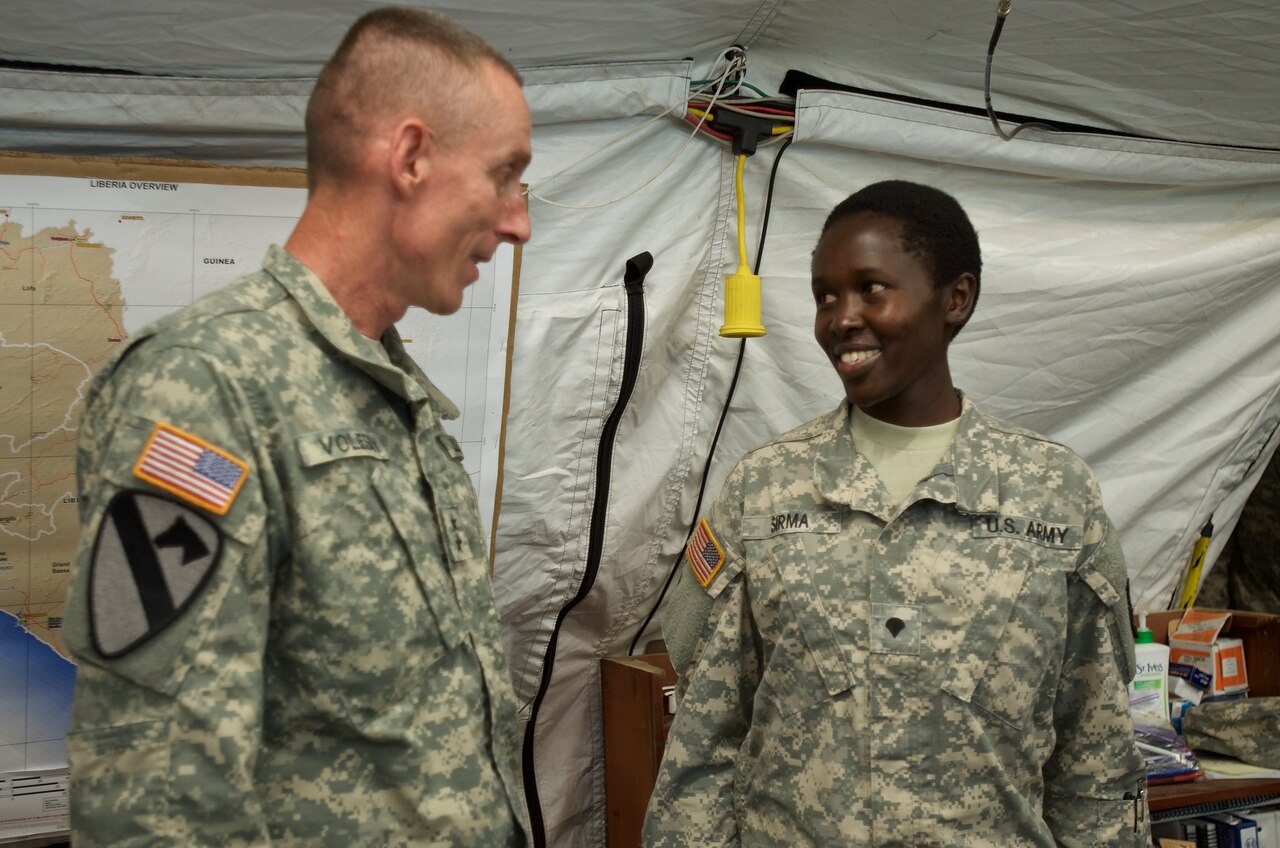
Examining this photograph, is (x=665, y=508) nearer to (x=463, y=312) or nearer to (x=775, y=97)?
(x=463, y=312)

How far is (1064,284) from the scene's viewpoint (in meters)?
2.59

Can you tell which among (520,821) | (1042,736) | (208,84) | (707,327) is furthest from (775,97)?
(520,821)

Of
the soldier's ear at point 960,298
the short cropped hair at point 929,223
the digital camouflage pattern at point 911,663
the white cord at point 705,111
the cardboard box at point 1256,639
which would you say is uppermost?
the white cord at point 705,111

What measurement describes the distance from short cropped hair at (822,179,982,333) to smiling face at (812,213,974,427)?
0.01 m

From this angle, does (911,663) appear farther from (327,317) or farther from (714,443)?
(714,443)

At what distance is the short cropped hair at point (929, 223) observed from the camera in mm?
1661

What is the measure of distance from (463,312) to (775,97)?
2.63 feet

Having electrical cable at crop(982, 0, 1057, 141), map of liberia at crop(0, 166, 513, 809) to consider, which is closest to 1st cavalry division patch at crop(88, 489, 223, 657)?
map of liberia at crop(0, 166, 513, 809)

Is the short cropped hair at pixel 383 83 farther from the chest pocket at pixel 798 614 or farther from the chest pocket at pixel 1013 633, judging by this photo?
the chest pocket at pixel 1013 633

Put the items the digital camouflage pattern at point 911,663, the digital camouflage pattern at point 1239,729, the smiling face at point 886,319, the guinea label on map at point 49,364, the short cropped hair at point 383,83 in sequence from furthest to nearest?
the digital camouflage pattern at point 1239,729
the guinea label on map at point 49,364
the smiling face at point 886,319
the digital camouflage pattern at point 911,663
the short cropped hair at point 383,83

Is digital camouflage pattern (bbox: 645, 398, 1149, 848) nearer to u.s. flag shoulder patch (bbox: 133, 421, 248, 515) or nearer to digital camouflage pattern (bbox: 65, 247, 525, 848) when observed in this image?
digital camouflage pattern (bbox: 65, 247, 525, 848)

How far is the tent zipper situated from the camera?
7.38ft

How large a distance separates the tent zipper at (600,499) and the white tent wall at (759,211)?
0.02 meters

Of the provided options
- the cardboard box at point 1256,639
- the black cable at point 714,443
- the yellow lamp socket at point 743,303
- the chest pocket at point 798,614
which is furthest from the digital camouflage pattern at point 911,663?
the cardboard box at point 1256,639
